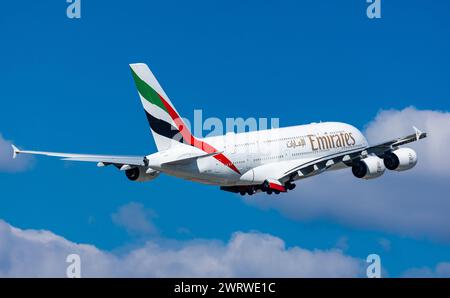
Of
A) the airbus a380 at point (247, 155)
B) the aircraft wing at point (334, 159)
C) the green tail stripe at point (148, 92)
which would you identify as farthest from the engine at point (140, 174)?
the aircraft wing at point (334, 159)

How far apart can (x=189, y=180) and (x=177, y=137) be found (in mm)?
4148

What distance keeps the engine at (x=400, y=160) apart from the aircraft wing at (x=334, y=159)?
1.07m

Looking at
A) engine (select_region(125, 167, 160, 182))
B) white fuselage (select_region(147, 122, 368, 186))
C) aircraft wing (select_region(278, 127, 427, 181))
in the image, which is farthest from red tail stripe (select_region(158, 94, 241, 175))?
aircraft wing (select_region(278, 127, 427, 181))

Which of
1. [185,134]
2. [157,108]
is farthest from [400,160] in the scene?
[157,108]

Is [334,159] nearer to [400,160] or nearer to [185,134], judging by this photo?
[400,160]

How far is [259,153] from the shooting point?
316 ft

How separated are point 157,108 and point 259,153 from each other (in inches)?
411

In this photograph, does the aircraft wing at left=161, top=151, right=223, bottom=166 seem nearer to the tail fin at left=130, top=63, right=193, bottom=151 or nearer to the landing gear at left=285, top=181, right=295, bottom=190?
the tail fin at left=130, top=63, right=193, bottom=151

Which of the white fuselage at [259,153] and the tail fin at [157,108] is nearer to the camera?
the tail fin at [157,108]

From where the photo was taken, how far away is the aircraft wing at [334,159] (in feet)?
319

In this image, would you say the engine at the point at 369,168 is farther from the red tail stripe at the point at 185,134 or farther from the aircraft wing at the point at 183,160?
the aircraft wing at the point at 183,160

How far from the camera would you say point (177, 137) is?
90938 mm

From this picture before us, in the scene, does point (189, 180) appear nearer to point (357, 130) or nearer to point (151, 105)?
point (151, 105)

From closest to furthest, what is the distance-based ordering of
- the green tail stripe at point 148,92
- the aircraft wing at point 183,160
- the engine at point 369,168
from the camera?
the aircraft wing at point 183,160, the green tail stripe at point 148,92, the engine at point 369,168
